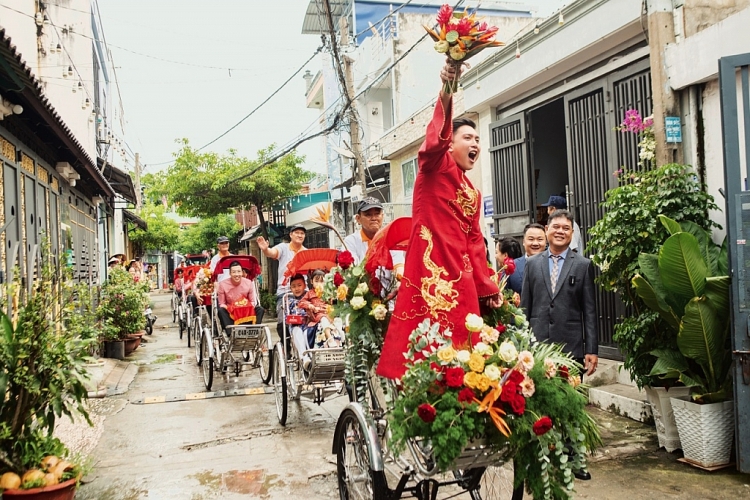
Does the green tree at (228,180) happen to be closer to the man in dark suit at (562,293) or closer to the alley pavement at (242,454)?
the alley pavement at (242,454)

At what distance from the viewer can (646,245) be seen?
5383 millimetres

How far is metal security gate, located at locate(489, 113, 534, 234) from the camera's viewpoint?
9516mm

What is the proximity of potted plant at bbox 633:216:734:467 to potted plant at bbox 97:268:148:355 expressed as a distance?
32.4 feet

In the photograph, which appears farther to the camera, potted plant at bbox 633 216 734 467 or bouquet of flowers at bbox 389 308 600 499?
potted plant at bbox 633 216 734 467

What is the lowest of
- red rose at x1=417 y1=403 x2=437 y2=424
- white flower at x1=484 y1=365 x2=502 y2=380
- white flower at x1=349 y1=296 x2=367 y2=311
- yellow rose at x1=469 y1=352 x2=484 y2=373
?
red rose at x1=417 y1=403 x2=437 y2=424

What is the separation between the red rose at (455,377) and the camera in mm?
2893

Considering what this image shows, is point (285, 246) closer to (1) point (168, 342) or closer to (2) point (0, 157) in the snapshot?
(2) point (0, 157)

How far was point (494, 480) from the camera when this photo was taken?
3824mm

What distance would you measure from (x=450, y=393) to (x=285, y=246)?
626 cm

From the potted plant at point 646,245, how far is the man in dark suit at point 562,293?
1.39 feet

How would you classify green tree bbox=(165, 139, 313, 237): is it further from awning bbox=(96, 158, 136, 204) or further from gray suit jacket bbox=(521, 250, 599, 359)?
gray suit jacket bbox=(521, 250, 599, 359)

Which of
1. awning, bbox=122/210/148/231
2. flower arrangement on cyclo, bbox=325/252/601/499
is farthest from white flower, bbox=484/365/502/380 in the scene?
awning, bbox=122/210/148/231

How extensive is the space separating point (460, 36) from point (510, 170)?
718 centimetres

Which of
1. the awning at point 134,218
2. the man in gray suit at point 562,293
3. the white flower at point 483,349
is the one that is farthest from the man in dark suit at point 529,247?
the awning at point 134,218
